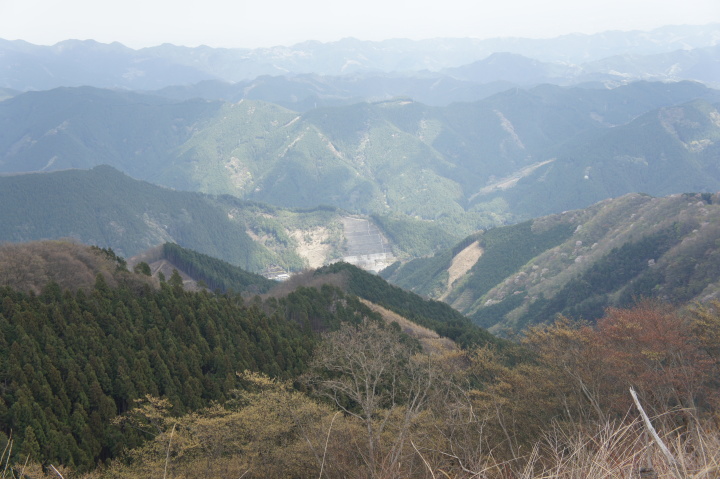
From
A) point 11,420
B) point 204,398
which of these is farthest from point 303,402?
point 11,420

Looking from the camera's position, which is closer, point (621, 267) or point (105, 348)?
point (105, 348)

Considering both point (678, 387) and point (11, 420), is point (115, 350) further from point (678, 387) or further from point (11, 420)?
point (678, 387)

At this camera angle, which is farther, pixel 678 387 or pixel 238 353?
pixel 238 353

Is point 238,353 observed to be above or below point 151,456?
below

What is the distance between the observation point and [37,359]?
47.9 m

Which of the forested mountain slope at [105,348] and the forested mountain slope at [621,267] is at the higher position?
the forested mountain slope at [105,348]

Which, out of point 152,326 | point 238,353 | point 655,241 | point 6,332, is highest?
point 6,332

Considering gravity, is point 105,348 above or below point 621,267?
above

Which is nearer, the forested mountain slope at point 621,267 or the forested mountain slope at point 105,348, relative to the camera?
the forested mountain slope at point 105,348

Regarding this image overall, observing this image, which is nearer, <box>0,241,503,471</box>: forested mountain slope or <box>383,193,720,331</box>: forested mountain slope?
<box>0,241,503,471</box>: forested mountain slope

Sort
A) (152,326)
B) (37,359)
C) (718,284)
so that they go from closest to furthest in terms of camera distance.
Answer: (37,359) → (152,326) → (718,284)

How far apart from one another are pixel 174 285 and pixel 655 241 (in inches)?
5132

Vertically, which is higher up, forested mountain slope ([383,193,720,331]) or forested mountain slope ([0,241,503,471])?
forested mountain slope ([0,241,503,471])

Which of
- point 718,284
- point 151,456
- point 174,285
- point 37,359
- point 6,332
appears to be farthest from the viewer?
point 718,284
